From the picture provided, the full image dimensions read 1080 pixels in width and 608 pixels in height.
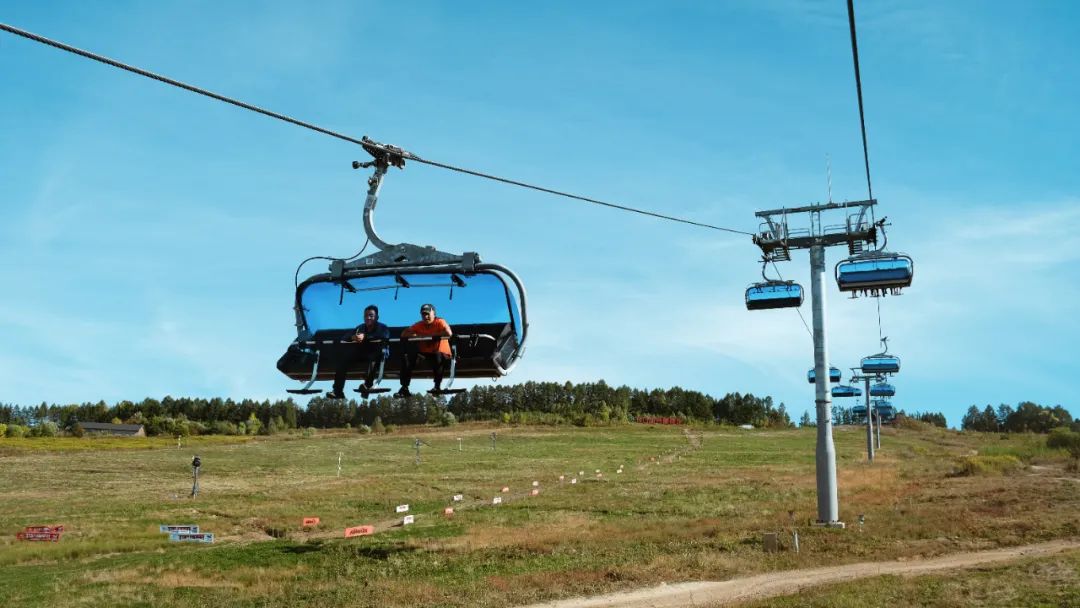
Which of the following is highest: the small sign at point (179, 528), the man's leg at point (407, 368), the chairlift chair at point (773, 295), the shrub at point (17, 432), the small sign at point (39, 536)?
the chairlift chair at point (773, 295)

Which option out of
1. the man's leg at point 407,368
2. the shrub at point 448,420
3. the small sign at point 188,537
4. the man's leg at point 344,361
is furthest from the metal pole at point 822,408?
the shrub at point 448,420

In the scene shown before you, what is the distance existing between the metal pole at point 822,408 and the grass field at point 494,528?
3.55 feet

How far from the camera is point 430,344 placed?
16016mm

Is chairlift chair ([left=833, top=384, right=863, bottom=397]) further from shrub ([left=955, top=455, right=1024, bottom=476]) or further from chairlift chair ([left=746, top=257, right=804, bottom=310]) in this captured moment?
chairlift chair ([left=746, top=257, right=804, bottom=310])

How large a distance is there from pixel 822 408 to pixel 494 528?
48.2 feet

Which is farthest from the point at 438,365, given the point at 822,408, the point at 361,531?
the point at 361,531

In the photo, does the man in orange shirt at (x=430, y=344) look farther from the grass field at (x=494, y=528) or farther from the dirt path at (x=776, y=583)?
the grass field at (x=494, y=528)

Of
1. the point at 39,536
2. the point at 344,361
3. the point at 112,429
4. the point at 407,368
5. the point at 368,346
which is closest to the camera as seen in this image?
the point at 407,368

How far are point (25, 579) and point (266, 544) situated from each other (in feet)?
27.2

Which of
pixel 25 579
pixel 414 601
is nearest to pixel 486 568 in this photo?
pixel 414 601

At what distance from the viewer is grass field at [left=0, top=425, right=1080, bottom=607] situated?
2428 cm

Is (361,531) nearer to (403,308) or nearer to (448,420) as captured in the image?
(403,308)

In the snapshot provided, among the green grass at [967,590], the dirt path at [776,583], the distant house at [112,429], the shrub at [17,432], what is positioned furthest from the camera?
the distant house at [112,429]

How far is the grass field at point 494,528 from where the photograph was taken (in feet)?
79.7
